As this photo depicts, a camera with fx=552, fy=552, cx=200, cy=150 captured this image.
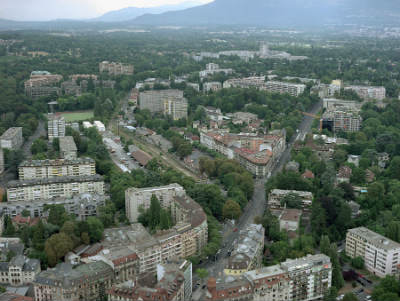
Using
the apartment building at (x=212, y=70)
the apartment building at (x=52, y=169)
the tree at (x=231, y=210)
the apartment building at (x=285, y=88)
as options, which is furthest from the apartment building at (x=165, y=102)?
the tree at (x=231, y=210)

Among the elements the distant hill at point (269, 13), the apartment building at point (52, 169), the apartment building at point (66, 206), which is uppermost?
the distant hill at point (269, 13)

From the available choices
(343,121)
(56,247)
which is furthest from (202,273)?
(343,121)

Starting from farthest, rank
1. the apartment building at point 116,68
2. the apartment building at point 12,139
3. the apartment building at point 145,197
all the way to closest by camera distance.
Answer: the apartment building at point 116,68 → the apartment building at point 12,139 → the apartment building at point 145,197

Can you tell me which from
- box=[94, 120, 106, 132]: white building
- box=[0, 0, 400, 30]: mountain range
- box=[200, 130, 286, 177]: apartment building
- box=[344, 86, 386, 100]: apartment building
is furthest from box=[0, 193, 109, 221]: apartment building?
box=[0, 0, 400, 30]: mountain range

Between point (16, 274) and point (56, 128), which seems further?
point (56, 128)

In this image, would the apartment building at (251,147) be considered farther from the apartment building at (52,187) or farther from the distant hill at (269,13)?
the distant hill at (269,13)

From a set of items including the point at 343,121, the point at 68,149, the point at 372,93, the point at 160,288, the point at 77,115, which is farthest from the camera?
the point at 372,93

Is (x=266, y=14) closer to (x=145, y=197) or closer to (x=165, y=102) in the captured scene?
(x=165, y=102)
